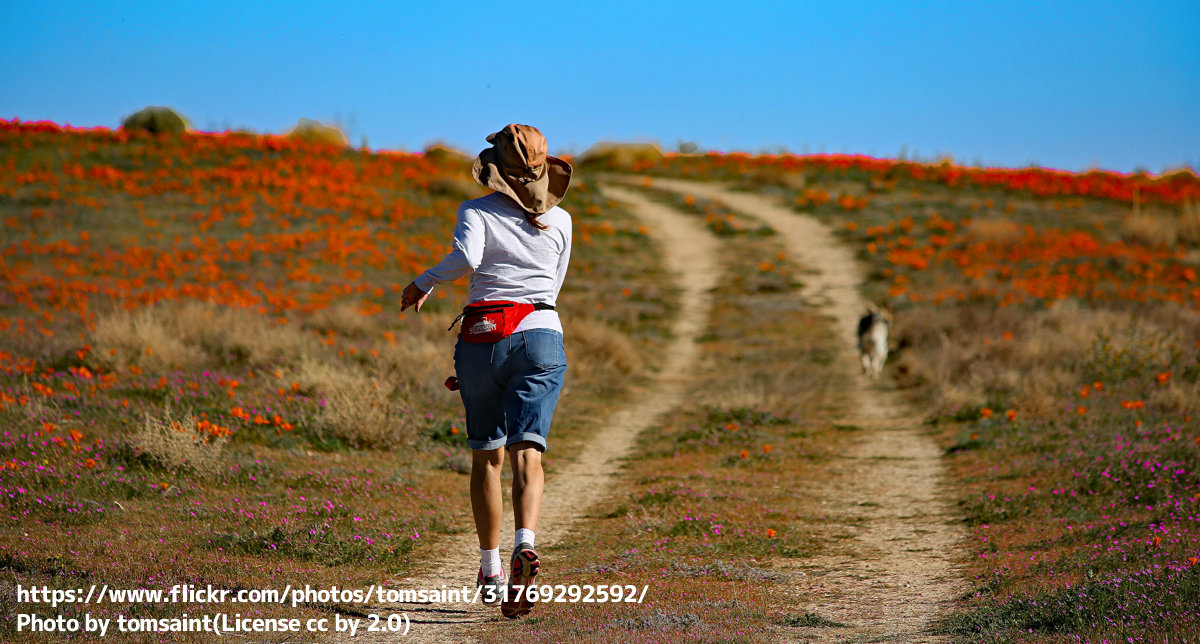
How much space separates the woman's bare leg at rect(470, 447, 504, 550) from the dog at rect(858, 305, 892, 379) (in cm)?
985

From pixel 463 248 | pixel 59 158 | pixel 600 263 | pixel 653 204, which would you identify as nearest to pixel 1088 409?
pixel 463 248

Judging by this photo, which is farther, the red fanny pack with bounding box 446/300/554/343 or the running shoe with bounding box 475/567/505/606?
the running shoe with bounding box 475/567/505/606

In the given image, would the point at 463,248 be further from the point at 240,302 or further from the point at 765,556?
the point at 240,302

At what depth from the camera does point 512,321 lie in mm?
3930

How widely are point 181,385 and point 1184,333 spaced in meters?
14.2

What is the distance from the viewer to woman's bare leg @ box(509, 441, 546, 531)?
3.99 metres

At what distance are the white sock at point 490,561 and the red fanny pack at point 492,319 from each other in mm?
1035

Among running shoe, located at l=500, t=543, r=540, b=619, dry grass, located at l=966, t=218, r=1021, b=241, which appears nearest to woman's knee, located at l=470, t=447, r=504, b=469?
running shoe, located at l=500, t=543, r=540, b=619

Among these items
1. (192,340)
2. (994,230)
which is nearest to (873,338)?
(192,340)

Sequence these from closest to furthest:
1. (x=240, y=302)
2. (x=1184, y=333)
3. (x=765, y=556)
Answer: (x=765, y=556), (x=1184, y=333), (x=240, y=302)

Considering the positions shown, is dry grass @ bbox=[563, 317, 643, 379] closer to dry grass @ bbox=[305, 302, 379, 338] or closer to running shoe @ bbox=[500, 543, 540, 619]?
dry grass @ bbox=[305, 302, 379, 338]

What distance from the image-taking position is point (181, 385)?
9.06 m

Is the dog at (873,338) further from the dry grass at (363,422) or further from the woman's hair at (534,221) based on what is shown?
the woman's hair at (534,221)

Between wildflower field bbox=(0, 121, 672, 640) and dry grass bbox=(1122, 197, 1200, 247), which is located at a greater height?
dry grass bbox=(1122, 197, 1200, 247)
